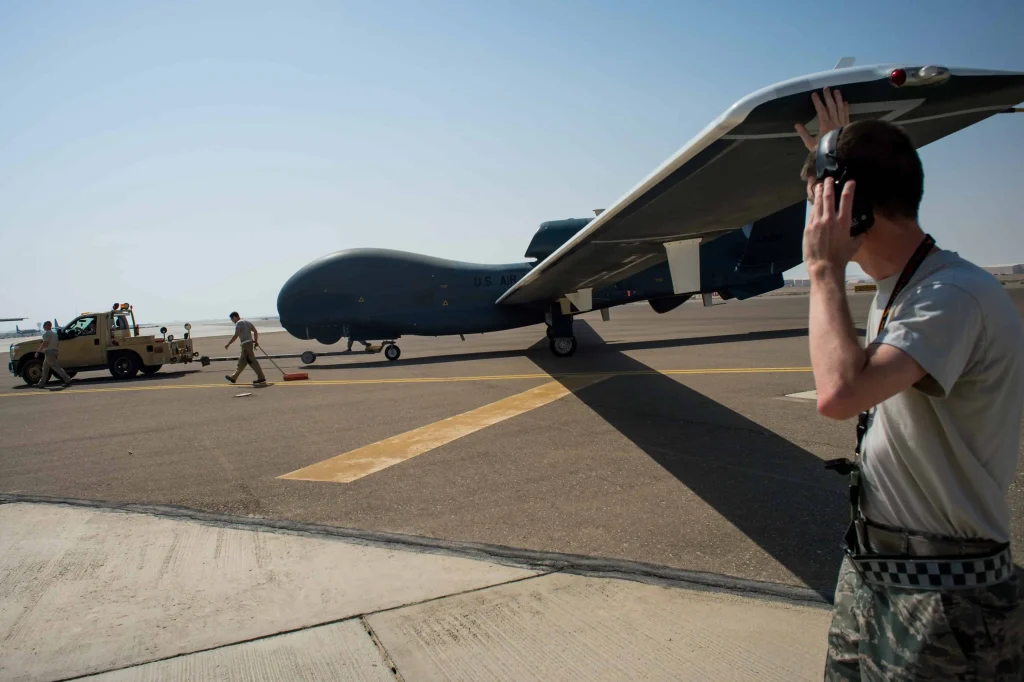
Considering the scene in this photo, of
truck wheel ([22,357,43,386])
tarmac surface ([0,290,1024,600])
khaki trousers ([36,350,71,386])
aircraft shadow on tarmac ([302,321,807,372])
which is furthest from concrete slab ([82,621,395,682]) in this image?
truck wheel ([22,357,43,386])

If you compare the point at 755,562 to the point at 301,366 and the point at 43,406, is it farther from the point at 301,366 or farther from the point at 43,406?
the point at 301,366

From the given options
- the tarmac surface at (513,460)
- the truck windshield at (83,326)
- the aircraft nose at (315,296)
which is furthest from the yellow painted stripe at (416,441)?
the truck windshield at (83,326)

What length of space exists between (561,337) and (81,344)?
1383 centimetres

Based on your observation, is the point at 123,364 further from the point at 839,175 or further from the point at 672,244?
the point at 839,175

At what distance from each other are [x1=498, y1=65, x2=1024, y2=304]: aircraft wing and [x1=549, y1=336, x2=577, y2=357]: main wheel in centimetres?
616

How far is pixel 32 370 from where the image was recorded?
18297 mm

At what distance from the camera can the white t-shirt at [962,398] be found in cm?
147

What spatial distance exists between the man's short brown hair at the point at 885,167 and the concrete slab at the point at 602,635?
2.11 meters

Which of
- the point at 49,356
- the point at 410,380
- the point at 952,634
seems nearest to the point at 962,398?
the point at 952,634

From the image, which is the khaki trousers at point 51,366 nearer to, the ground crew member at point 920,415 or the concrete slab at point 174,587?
the concrete slab at point 174,587

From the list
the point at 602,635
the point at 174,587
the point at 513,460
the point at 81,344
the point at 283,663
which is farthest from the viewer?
the point at 81,344

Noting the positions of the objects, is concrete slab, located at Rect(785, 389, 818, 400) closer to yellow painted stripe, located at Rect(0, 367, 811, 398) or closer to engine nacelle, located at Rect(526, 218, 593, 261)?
yellow painted stripe, located at Rect(0, 367, 811, 398)

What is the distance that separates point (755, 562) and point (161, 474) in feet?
19.3

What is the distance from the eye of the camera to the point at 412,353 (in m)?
21.6
